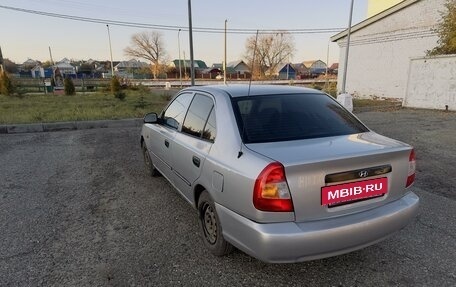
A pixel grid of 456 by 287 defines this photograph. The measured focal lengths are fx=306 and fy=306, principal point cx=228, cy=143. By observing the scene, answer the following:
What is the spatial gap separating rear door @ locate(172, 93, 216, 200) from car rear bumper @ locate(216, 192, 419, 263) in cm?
69

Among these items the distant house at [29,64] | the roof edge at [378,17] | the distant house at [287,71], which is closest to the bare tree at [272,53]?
the distant house at [287,71]

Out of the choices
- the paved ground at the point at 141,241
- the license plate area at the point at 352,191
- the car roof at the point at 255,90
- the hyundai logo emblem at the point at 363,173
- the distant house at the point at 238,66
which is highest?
the distant house at the point at 238,66

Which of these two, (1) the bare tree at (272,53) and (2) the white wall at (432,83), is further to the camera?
(1) the bare tree at (272,53)

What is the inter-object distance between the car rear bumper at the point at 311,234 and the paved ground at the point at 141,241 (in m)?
0.43

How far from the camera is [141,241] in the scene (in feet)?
9.99

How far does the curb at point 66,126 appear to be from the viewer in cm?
886

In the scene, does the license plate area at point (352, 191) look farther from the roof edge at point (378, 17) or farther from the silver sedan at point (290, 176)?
the roof edge at point (378, 17)

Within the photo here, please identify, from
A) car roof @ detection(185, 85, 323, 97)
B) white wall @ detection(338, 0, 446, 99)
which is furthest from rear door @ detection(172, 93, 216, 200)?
white wall @ detection(338, 0, 446, 99)

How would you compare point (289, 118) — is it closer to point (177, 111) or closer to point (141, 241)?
point (177, 111)

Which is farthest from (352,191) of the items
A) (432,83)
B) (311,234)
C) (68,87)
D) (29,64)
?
(29,64)

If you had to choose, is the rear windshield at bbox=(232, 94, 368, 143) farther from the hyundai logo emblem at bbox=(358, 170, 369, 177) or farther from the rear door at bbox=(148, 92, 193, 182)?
the rear door at bbox=(148, 92, 193, 182)

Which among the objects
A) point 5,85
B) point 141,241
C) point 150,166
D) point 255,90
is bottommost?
point 141,241

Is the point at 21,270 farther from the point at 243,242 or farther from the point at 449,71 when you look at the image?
the point at 449,71

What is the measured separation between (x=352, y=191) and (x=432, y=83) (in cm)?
1397
